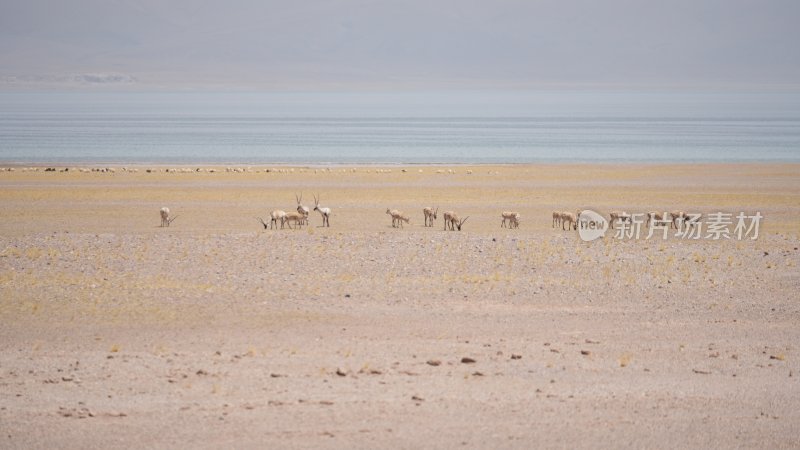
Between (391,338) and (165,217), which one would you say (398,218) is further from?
(391,338)

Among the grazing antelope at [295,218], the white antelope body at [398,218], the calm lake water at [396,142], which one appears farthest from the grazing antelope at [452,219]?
the calm lake water at [396,142]

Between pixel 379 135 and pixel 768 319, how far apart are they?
3641 inches

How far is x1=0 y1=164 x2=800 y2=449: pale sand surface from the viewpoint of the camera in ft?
37.6

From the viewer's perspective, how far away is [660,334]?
52.0 feet

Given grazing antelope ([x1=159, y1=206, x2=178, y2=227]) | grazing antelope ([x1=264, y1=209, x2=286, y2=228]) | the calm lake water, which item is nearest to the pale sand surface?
grazing antelope ([x1=159, y1=206, x2=178, y2=227])

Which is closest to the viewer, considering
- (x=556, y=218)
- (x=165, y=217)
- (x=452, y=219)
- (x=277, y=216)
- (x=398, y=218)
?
(x=277, y=216)

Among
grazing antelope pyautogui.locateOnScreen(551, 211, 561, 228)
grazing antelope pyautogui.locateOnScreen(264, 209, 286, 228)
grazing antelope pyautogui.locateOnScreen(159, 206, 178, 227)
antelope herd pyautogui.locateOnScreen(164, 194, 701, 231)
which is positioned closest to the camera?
grazing antelope pyautogui.locateOnScreen(264, 209, 286, 228)

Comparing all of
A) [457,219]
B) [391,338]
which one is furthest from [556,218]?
[391,338]

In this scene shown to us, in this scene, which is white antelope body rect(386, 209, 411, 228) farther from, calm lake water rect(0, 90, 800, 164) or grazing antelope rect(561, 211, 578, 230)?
calm lake water rect(0, 90, 800, 164)

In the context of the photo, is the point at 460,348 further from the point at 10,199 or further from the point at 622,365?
the point at 10,199

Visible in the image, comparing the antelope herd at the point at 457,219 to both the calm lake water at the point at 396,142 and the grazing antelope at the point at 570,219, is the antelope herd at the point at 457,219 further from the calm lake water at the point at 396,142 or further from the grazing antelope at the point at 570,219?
the calm lake water at the point at 396,142

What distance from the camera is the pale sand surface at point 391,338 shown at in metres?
11.5

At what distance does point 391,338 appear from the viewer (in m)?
15.4

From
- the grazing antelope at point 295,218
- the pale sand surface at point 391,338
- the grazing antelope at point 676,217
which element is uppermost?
the grazing antelope at point 676,217
